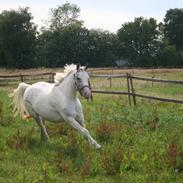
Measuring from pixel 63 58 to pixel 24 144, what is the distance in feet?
200

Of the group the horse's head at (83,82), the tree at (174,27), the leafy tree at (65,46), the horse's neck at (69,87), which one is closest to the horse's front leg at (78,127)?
the horse's neck at (69,87)

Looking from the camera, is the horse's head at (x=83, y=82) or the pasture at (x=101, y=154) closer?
the pasture at (x=101, y=154)

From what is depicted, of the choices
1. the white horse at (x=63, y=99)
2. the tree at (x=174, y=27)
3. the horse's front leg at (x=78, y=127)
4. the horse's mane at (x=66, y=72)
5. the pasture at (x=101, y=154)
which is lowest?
the pasture at (x=101, y=154)

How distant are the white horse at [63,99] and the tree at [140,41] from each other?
2580 inches

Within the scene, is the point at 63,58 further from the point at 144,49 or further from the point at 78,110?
the point at 78,110

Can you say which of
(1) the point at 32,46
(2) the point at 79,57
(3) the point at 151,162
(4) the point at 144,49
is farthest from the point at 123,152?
(4) the point at 144,49

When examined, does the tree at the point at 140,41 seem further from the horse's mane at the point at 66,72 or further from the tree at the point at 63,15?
the horse's mane at the point at 66,72

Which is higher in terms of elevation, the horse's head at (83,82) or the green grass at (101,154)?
the horse's head at (83,82)

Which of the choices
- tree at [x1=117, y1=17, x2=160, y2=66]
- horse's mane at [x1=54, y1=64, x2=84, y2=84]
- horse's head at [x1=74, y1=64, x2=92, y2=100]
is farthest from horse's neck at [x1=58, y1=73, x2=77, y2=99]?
tree at [x1=117, y1=17, x2=160, y2=66]

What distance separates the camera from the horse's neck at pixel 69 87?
8336mm

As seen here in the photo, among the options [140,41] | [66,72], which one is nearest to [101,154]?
[66,72]

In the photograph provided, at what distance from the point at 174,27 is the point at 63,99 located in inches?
3331

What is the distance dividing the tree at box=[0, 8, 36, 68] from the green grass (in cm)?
5289

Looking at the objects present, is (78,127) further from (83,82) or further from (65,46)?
(65,46)
